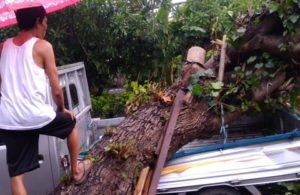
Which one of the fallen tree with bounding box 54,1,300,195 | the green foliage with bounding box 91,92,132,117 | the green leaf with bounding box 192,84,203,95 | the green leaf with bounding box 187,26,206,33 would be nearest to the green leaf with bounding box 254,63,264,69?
the fallen tree with bounding box 54,1,300,195

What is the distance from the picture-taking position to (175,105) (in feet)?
11.6

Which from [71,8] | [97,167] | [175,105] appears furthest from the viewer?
[71,8]

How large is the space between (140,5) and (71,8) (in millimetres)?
1340

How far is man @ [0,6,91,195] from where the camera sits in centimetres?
242

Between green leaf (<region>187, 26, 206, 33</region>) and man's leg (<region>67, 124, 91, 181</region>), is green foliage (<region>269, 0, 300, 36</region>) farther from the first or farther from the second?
man's leg (<region>67, 124, 91, 181</region>)

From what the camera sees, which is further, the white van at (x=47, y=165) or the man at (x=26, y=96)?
the white van at (x=47, y=165)

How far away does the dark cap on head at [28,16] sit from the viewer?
2.54 metres

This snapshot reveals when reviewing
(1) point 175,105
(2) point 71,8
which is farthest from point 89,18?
(1) point 175,105

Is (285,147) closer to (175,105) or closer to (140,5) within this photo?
(175,105)

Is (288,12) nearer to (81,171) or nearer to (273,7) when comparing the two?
(273,7)

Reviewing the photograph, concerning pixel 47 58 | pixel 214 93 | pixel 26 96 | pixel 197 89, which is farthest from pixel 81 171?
pixel 214 93

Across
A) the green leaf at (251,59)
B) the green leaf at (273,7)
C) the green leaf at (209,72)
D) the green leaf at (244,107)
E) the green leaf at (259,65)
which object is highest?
the green leaf at (273,7)

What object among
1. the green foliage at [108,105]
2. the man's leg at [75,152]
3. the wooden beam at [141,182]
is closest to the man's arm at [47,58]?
the man's leg at [75,152]

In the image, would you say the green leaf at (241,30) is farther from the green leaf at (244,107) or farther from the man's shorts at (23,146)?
the man's shorts at (23,146)
